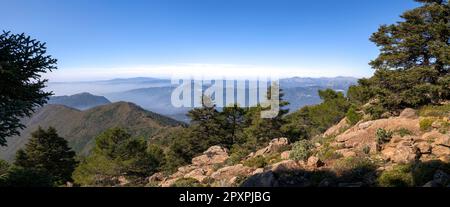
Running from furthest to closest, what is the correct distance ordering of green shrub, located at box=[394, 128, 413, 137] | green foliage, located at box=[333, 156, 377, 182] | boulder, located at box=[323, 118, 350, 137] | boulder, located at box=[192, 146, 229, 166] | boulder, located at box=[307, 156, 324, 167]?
boulder, located at box=[192, 146, 229, 166]
boulder, located at box=[323, 118, 350, 137]
green shrub, located at box=[394, 128, 413, 137]
boulder, located at box=[307, 156, 324, 167]
green foliage, located at box=[333, 156, 377, 182]

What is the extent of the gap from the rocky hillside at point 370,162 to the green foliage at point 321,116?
2258 cm

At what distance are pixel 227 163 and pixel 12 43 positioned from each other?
14.5 metres

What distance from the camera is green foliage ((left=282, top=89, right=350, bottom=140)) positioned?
142 ft

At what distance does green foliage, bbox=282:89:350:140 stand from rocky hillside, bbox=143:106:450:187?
22.6 meters

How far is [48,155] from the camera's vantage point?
42594mm

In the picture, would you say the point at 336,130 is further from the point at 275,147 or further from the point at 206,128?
the point at 206,128

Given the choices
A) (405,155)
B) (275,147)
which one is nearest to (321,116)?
(275,147)

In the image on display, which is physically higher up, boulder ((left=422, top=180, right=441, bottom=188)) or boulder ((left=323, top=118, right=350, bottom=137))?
boulder ((left=422, top=180, right=441, bottom=188))

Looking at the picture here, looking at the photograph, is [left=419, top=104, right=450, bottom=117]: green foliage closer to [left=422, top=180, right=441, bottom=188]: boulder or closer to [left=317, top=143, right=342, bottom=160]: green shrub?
[left=317, top=143, right=342, bottom=160]: green shrub

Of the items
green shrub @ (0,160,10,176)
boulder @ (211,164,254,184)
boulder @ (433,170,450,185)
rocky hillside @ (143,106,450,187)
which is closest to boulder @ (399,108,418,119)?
rocky hillside @ (143,106,450,187)

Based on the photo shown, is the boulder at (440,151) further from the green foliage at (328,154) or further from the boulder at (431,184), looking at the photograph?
the green foliage at (328,154)
